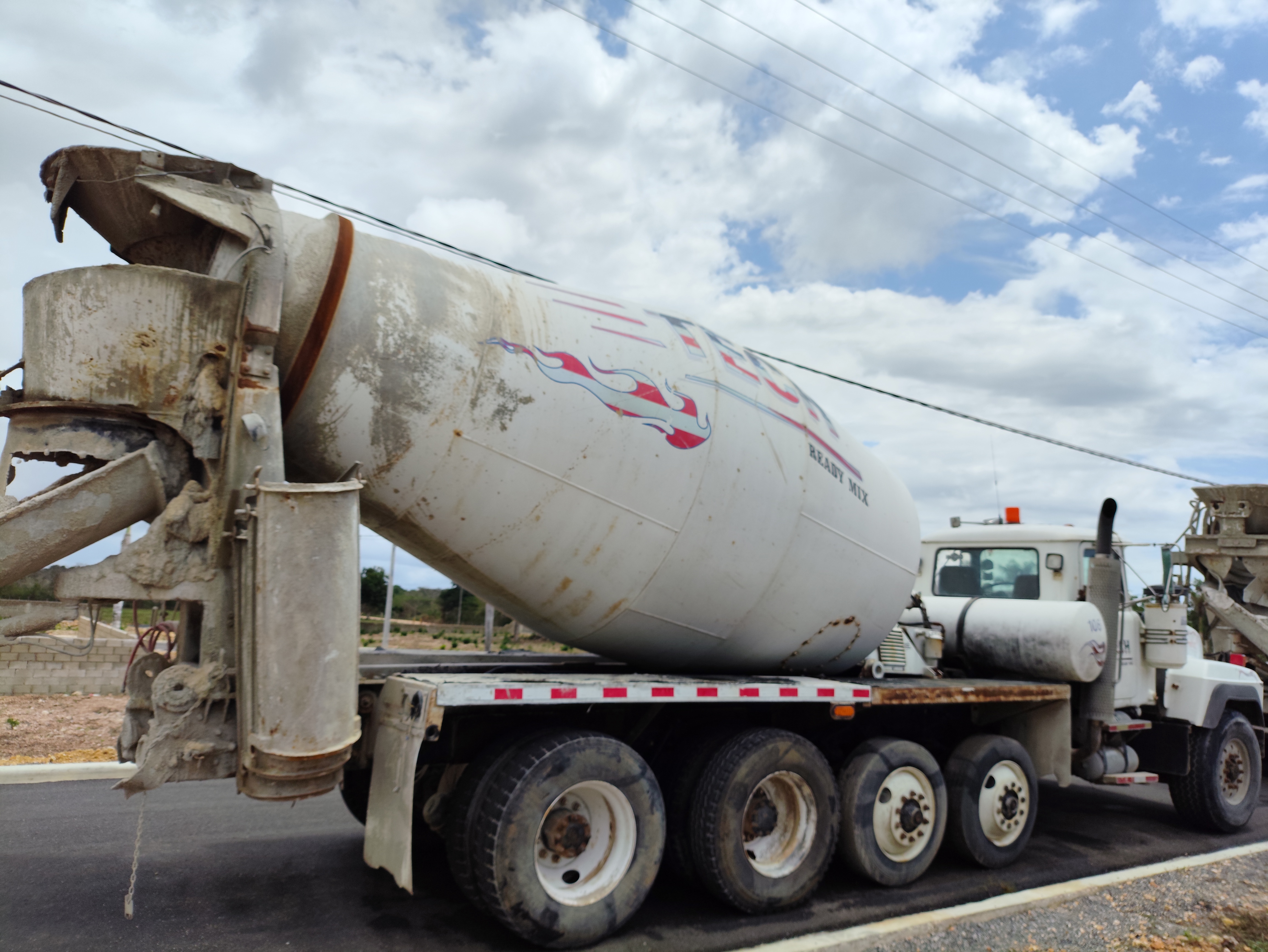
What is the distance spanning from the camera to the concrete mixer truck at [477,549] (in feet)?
13.8

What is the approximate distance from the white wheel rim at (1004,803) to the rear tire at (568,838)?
10.0ft

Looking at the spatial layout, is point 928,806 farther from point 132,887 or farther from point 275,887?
point 132,887

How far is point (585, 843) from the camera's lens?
480 cm

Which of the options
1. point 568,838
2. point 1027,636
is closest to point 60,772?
point 568,838

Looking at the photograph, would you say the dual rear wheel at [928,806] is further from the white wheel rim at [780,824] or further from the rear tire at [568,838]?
the rear tire at [568,838]

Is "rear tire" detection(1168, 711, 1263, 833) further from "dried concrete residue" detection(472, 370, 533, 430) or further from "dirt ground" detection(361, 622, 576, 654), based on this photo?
"dirt ground" detection(361, 622, 576, 654)

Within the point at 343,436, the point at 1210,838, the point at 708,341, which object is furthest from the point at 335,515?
the point at 1210,838

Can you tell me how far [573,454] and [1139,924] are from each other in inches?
176

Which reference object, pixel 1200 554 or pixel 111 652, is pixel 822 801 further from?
pixel 111 652

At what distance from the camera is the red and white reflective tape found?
446 centimetres

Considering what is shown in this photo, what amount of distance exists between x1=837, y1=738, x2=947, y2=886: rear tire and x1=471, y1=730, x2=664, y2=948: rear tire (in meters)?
1.61

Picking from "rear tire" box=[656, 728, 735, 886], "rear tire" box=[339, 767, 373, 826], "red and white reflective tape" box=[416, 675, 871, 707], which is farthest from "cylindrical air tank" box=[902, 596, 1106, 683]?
"rear tire" box=[339, 767, 373, 826]

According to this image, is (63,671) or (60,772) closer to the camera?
(60,772)

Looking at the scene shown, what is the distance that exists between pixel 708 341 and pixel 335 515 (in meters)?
2.89
